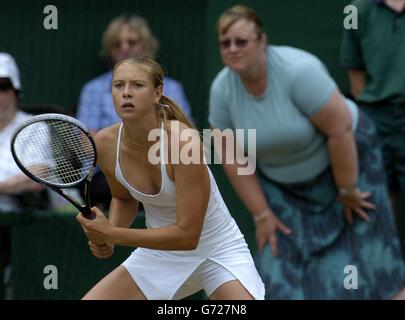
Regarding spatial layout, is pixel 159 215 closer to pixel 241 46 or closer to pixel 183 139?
pixel 183 139

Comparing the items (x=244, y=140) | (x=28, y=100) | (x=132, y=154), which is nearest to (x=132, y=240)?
(x=132, y=154)

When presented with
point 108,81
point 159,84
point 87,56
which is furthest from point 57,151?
point 87,56

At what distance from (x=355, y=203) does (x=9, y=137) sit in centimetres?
176

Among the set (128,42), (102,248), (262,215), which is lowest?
(262,215)

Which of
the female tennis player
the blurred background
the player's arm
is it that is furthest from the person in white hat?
the female tennis player

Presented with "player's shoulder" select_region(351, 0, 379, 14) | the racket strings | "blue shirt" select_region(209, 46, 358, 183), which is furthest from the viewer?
"player's shoulder" select_region(351, 0, 379, 14)

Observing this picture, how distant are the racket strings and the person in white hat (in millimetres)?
781

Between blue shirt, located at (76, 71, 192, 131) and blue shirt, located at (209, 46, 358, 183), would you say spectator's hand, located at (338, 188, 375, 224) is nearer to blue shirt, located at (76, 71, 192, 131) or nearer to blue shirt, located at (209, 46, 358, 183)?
blue shirt, located at (209, 46, 358, 183)

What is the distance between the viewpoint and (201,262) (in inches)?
175

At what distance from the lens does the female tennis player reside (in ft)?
13.5

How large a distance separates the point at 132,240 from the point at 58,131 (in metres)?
0.60

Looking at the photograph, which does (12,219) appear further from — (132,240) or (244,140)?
(132,240)

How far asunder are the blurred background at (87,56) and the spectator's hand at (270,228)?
0.40m

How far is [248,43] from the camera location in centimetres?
531
